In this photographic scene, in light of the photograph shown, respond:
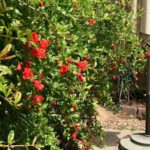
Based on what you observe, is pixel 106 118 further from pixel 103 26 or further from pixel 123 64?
pixel 103 26

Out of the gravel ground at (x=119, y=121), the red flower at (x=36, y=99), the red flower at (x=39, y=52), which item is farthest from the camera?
the gravel ground at (x=119, y=121)

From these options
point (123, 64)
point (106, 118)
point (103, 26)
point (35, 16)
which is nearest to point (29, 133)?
point (35, 16)

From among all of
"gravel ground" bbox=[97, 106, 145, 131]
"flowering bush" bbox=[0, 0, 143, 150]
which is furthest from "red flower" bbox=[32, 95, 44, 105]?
"gravel ground" bbox=[97, 106, 145, 131]

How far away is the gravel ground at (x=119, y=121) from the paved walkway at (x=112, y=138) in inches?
14.4

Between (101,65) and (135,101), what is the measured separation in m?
3.42

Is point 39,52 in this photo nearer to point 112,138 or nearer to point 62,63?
point 62,63

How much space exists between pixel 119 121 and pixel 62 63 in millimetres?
4516

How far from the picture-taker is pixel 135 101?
827 centimetres

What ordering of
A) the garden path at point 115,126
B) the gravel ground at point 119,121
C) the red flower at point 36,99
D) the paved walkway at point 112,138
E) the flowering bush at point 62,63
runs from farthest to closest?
the gravel ground at point 119,121 → the garden path at point 115,126 → the paved walkway at point 112,138 → the red flower at point 36,99 → the flowering bush at point 62,63

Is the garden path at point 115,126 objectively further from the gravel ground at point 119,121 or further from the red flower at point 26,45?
the red flower at point 26,45

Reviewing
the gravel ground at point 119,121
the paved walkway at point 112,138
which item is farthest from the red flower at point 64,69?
the gravel ground at point 119,121

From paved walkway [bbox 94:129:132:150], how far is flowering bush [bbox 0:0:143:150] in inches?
23.0

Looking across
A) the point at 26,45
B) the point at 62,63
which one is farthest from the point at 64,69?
the point at 26,45

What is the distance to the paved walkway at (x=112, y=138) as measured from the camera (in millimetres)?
5723
